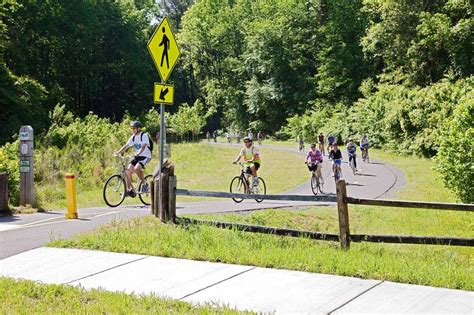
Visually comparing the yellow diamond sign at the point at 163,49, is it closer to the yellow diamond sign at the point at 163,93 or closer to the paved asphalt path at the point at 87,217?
the yellow diamond sign at the point at 163,93

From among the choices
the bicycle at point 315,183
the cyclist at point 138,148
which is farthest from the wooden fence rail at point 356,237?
the bicycle at point 315,183

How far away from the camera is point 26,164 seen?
543 inches

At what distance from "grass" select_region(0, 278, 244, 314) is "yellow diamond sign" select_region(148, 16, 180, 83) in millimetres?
4708

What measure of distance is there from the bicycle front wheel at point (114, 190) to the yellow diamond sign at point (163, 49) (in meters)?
5.20

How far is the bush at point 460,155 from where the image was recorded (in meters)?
18.2

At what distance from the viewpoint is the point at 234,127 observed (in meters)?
86.7

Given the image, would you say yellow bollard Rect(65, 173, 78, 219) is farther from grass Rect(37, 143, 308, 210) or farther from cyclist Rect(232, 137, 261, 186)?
cyclist Rect(232, 137, 261, 186)

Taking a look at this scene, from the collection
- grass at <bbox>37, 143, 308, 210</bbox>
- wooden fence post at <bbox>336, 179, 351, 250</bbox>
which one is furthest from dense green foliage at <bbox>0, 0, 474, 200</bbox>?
wooden fence post at <bbox>336, 179, 351, 250</bbox>

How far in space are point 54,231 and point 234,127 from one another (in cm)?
7639

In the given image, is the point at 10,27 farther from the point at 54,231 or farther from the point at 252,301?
the point at 252,301

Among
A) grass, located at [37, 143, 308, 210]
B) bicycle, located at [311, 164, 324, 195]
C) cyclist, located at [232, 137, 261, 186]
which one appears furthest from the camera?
bicycle, located at [311, 164, 324, 195]

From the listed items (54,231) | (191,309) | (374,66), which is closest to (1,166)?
(54,231)

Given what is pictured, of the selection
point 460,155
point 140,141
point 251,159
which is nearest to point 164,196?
point 140,141

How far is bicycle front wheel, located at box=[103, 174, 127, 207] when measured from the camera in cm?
1470
